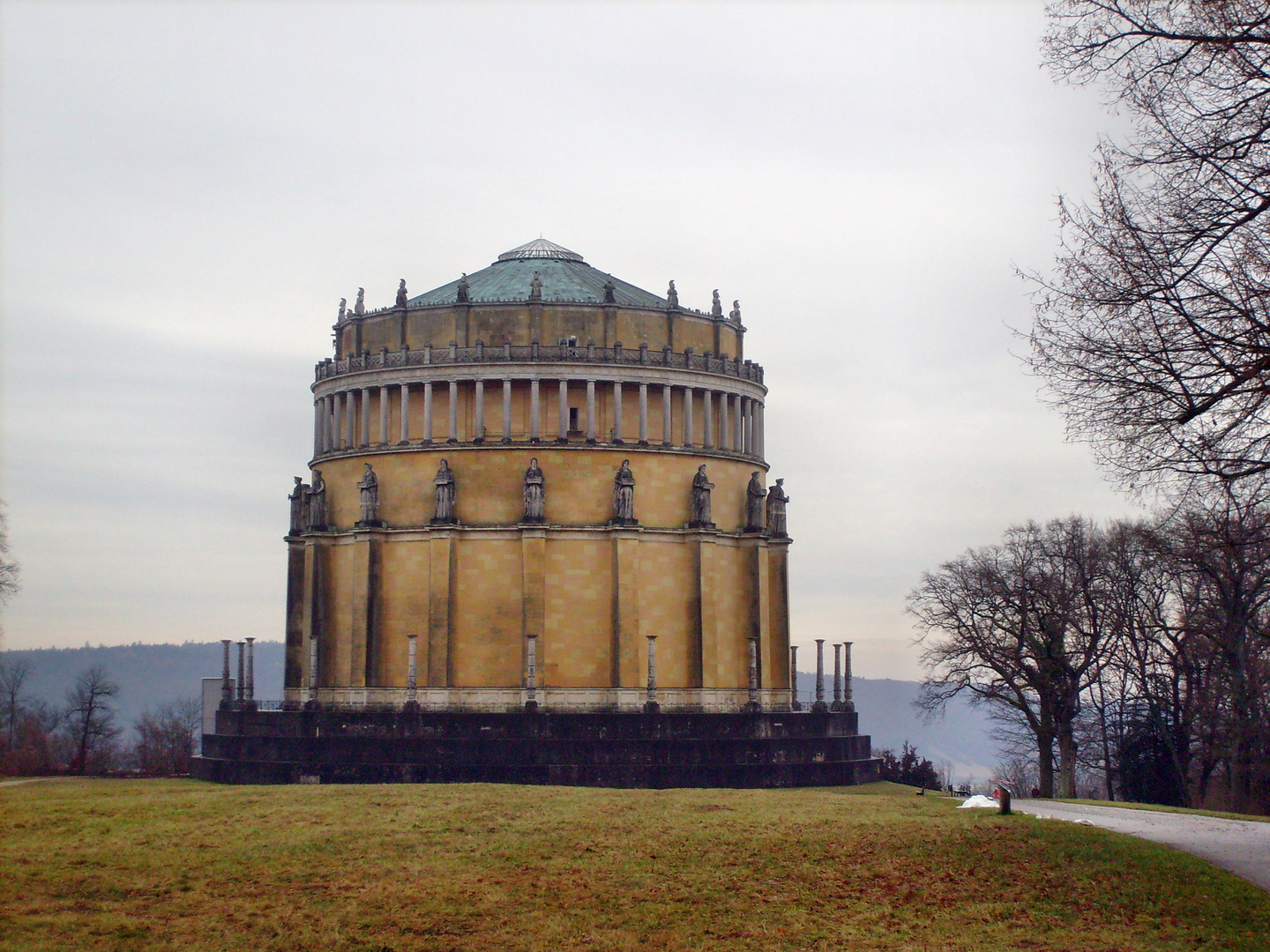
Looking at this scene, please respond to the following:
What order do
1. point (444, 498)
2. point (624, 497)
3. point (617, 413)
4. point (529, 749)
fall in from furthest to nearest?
point (617, 413) → point (624, 497) → point (444, 498) → point (529, 749)

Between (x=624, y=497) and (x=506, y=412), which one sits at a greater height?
(x=506, y=412)

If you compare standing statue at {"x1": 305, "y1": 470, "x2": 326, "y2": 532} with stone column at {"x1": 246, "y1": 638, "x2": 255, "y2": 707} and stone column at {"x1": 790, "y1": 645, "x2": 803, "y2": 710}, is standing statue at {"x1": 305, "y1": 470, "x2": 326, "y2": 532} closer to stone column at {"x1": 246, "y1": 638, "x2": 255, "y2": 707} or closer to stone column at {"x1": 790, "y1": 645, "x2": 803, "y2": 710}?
stone column at {"x1": 246, "y1": 638, "x2": 255, "y2": 707}

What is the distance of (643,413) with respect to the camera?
57.9m

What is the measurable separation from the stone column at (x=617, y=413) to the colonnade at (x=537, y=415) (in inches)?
1.4

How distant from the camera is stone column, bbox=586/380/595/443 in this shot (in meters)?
56.8

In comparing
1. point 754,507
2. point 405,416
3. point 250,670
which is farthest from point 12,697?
point 754,507

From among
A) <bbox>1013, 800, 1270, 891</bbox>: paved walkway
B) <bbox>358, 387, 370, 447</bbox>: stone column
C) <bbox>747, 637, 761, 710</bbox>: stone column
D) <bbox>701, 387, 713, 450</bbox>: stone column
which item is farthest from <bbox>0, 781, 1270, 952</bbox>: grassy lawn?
<bbox>701, 387, 713, 450</bbox>: stone column

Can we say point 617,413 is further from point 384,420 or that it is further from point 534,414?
point 384,420

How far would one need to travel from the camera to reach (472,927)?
2492 cm

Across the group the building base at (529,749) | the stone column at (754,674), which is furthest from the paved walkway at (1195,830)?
the stone column at (754,674)

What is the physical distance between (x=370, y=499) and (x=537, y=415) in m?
7.49

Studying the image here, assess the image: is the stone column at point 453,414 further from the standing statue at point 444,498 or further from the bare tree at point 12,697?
the bare tree at point 12,697

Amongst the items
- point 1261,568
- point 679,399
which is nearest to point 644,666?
point 679,399

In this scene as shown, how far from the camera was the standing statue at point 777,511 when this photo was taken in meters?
60.6
